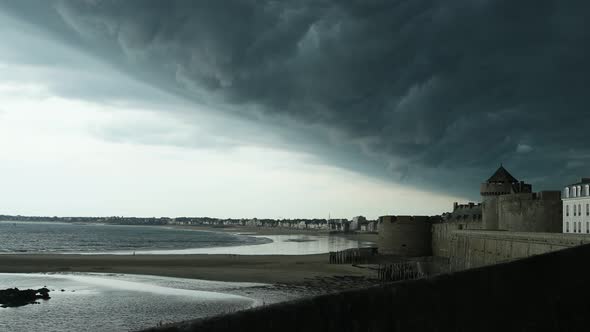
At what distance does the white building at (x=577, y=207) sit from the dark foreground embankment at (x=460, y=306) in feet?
126

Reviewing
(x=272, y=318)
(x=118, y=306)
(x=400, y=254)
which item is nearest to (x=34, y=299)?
(x=118, y=306)

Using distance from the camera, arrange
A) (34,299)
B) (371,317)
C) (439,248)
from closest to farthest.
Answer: (371,317) < (34,299) < (439,248)

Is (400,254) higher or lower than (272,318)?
lower

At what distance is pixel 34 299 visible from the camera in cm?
3272

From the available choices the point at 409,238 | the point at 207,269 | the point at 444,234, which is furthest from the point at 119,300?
the point at 409,238

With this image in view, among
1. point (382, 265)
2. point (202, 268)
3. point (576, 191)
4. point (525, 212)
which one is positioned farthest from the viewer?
point (382, 265)

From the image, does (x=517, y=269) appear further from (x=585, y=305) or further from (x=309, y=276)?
(x=309, y=276)

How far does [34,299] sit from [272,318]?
3446 cm

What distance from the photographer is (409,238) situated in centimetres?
6962

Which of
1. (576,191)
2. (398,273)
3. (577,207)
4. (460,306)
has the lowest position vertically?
(398,273)

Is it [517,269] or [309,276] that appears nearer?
[517,269]

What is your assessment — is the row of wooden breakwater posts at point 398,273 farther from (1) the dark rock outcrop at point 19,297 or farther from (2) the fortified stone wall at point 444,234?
(1) the dark rock outcrop at point 19,297

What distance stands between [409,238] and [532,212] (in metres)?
24.6

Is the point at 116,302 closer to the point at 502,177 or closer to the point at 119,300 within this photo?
the point at 119,300
